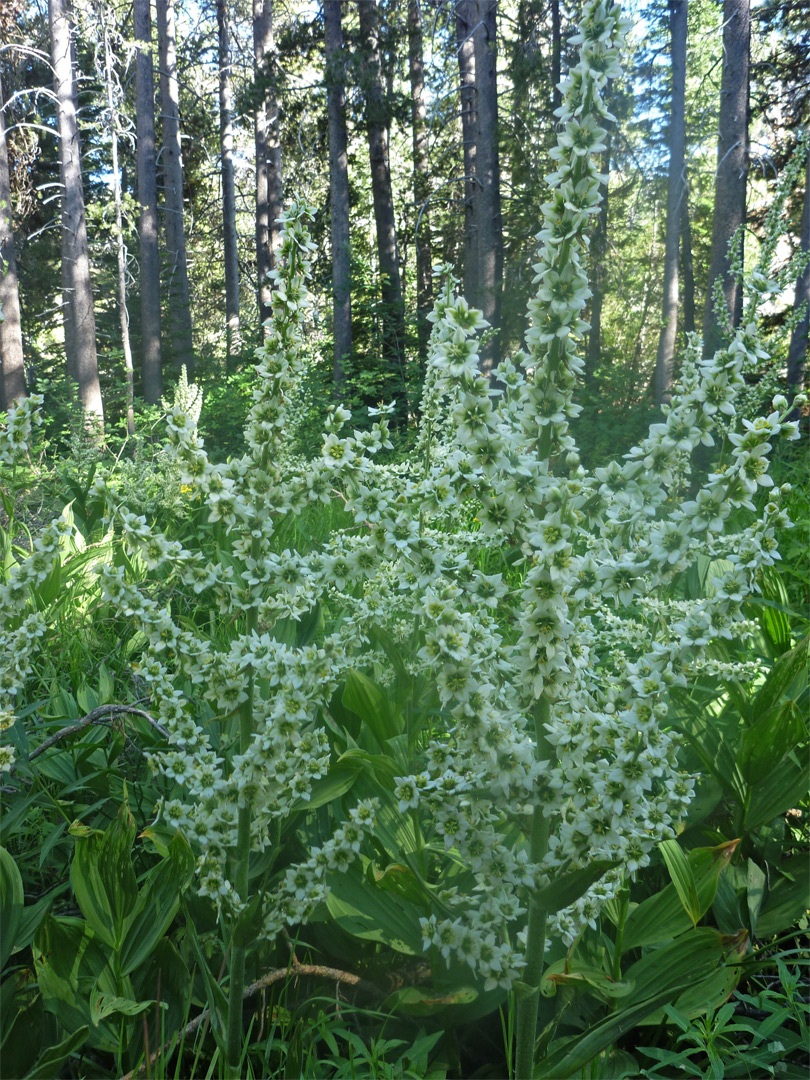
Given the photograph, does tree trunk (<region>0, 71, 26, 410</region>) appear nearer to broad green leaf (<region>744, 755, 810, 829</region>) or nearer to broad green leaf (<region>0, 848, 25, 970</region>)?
broad green leaf (<region>0, 848, 25, 970</region>)

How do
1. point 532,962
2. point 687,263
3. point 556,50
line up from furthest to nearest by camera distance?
point 687,263 → point 556,50 → point 532,962

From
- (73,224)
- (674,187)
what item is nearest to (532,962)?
(674,187)

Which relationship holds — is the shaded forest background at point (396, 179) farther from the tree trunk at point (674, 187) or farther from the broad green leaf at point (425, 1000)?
the broad green leaf at point (425, 1000)

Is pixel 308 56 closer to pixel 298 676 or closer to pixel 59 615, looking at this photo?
pixel 59 615

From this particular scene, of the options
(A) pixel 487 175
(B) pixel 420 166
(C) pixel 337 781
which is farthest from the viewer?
(B) pixel 420 166

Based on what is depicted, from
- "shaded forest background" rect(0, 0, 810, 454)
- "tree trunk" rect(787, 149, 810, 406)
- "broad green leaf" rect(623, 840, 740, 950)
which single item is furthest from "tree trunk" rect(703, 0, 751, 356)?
"broad green leaf" rect(623, 840, 740, 950)

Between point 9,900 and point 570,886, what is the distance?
1274mm

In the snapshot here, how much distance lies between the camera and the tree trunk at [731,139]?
7125 millimetres

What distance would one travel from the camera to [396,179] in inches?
787

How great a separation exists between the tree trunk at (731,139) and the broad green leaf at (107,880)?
6.93m

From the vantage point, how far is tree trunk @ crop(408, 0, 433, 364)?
1263cm

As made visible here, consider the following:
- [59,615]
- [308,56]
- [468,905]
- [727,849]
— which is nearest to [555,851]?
[468,905]

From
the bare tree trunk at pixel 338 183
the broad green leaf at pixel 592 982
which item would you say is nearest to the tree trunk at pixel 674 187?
the bare tree trunk at pixel 338 183

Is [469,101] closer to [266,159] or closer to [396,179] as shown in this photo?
[266,159]
